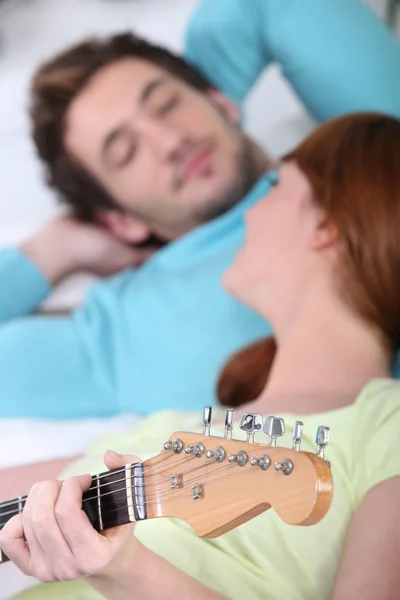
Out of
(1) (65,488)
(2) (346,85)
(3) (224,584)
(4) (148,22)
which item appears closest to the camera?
(1) (65,488)

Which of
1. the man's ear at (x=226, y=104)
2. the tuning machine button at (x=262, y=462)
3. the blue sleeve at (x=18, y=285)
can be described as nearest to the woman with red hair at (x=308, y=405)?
the tuning machine button at (x=262, y=462)

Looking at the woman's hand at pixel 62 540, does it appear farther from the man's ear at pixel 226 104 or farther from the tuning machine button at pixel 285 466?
the man's ear at pixel 226 104

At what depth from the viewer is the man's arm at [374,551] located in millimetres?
497

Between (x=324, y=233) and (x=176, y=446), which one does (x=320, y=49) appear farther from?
(x=176, y=446)

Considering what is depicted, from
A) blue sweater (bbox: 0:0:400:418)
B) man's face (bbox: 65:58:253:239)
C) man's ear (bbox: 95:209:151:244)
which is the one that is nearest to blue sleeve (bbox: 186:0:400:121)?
blue sweater (bbox: 0:0:400:418)

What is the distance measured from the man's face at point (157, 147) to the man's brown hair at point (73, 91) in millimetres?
17

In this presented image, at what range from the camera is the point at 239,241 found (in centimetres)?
100

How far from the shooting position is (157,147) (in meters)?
1.02

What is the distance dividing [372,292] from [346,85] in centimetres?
41

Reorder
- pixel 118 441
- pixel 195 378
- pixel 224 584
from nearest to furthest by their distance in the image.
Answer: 1. pixel 224 584
2. pixel 118 441
3. pixel 195 378

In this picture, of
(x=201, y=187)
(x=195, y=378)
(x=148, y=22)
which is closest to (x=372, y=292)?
(x=195, y=378)

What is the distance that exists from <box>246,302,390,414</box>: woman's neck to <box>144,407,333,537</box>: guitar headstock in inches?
10.5

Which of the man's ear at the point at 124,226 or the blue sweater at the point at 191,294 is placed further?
the man's ear at the point at 124,226

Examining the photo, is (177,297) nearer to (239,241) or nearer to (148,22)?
(239,241)
